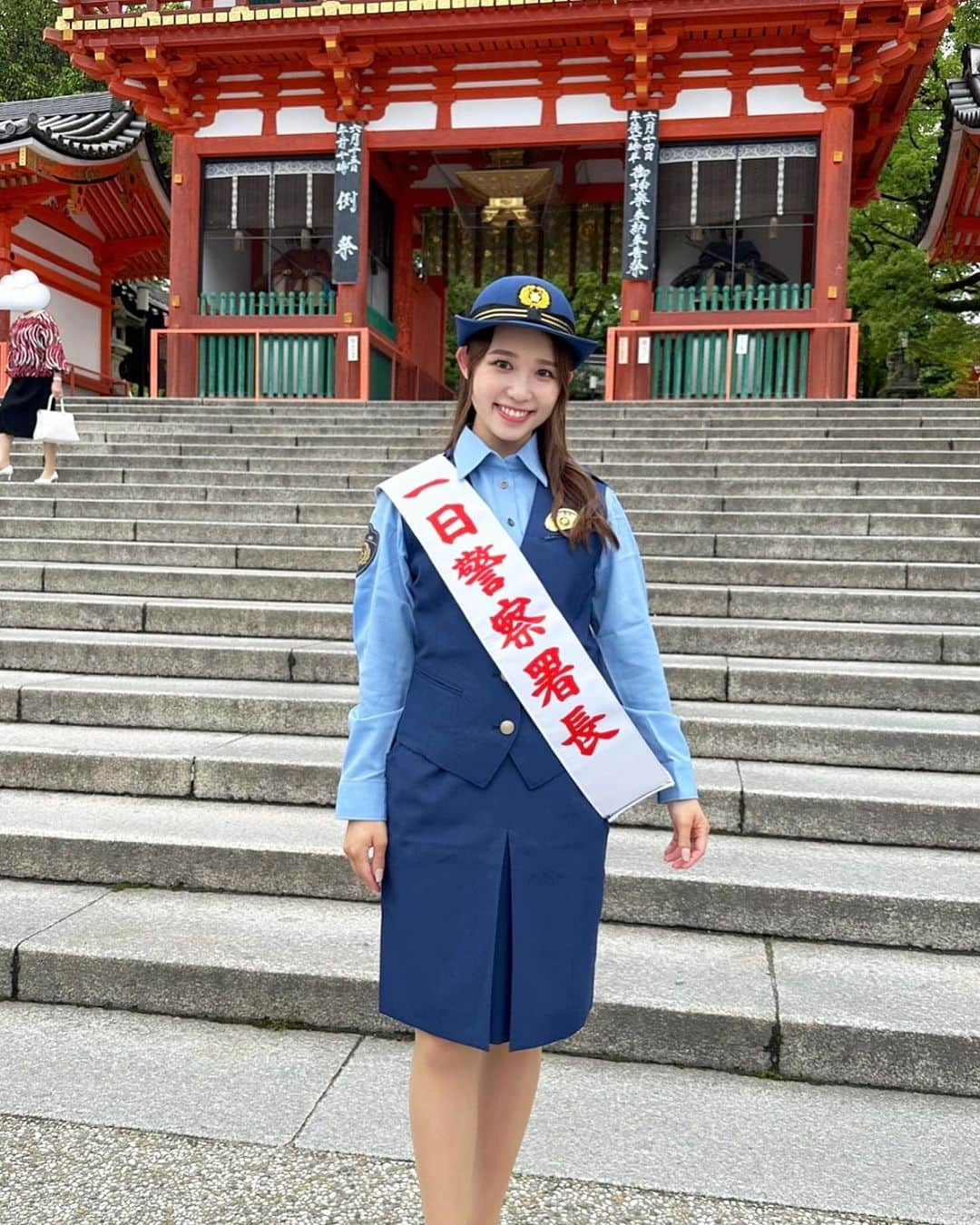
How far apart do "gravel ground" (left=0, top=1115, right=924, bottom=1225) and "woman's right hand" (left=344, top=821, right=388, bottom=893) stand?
904mm

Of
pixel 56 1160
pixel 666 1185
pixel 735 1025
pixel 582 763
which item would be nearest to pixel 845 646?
pixel 735 1025

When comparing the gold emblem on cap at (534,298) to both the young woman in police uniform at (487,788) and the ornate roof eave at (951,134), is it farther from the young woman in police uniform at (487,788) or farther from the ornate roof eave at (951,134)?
the ornate roof eave at (951,134)

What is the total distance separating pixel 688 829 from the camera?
194 cm

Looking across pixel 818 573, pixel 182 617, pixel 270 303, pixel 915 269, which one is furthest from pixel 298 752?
pixel 915 269

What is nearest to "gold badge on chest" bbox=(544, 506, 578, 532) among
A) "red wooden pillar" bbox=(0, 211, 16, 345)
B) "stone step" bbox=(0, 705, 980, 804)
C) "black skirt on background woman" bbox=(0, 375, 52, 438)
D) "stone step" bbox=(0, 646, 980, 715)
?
"stone step" bbox=(0, 705, 980, 804)

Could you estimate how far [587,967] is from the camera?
75.4 inches

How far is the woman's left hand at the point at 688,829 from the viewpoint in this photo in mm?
1932

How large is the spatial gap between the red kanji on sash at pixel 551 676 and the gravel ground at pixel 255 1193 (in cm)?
121

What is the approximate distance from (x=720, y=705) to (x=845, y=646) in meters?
0.93

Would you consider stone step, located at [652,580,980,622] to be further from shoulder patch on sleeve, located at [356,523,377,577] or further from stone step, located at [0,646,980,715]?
shoulder patch on sleeve, located at [356,523,377,577]

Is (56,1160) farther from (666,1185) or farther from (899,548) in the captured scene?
(899,548)

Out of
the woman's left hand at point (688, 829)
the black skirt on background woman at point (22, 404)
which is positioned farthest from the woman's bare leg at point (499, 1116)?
the black skirt on background woman at point (22, 404)

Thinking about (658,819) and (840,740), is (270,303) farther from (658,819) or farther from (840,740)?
(658,819)

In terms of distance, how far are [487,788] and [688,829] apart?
16.4 inches
